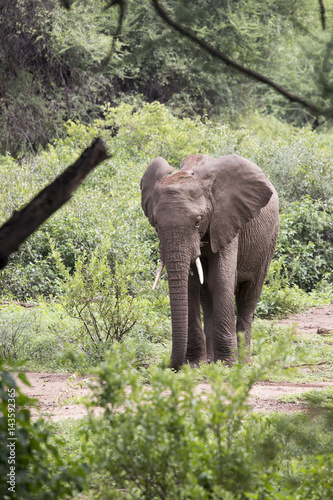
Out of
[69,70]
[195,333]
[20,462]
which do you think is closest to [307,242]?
[195,333]

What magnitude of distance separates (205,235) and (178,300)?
3.04 feet

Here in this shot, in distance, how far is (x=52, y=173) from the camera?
1419 centimetres

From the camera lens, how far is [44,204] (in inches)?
102

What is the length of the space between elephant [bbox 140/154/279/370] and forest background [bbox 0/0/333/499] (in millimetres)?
493

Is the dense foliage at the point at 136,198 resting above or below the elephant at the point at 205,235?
below

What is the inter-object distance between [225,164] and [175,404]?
4.48m

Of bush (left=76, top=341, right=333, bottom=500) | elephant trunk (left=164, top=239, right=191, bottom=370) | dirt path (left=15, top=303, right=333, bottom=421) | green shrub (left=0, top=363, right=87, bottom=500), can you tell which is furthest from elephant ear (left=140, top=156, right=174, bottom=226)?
green shrub (left=0, top=363, right=87, bottom=500)

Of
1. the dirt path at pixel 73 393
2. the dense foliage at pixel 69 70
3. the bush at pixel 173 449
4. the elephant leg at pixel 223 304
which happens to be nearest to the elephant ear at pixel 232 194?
the elephant leg at pixel 223 304

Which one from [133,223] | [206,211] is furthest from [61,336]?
[133,223]

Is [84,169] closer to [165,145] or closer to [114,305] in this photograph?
[114,305]

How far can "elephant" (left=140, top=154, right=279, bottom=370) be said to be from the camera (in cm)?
643

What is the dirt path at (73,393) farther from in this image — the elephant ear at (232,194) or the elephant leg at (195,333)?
the elephant ear at (232,194)

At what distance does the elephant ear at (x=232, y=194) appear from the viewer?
6977mm

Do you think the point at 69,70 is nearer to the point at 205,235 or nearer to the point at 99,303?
the point at 99,303
